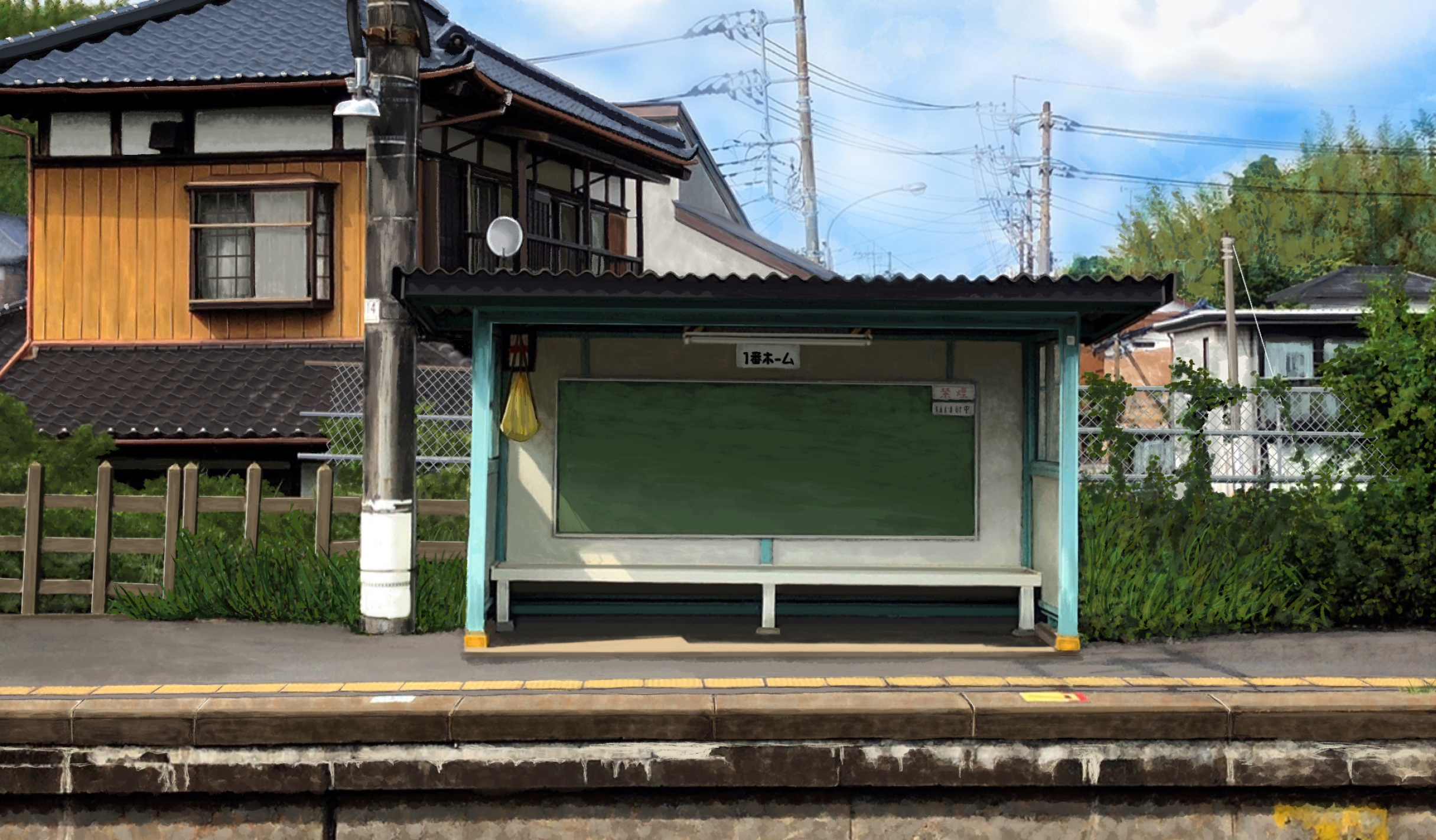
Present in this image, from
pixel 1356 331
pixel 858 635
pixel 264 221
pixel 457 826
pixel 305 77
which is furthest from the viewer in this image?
pixel 1356 331

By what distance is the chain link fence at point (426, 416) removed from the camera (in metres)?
14.0

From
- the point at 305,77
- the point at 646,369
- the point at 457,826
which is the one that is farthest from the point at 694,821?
the point at 305,77

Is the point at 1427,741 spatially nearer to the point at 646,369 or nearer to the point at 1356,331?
the point at 646,369

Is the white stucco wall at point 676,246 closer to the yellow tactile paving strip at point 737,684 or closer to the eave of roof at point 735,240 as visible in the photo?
the eave of roof at point 735,240

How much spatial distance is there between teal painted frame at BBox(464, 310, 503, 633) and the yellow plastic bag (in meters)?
0.51

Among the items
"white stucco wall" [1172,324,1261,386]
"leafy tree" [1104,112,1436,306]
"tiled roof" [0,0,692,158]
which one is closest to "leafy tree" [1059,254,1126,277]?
"leafy tree" [1104,112,1436,306]

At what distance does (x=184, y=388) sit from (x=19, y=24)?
107 ft

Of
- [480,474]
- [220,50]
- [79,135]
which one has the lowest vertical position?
[480,474]

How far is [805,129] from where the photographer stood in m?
39.5

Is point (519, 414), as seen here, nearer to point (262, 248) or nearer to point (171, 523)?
point (171, 523)

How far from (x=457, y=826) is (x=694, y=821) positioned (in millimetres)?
1087

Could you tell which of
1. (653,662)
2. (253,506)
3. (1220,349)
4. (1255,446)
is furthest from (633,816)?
(1220,349)

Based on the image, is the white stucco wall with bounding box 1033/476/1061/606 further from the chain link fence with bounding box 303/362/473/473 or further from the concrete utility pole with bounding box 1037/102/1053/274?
the concrete utility pole with bounding box 1037/102/1053/274

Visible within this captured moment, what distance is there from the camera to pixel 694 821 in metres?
6.28
